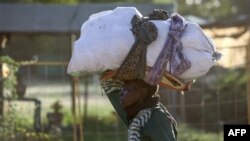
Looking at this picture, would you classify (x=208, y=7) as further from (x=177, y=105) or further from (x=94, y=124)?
(x=177, y=105)

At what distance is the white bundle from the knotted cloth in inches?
1.0

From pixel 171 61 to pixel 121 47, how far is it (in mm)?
291

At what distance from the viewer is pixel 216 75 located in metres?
14.9

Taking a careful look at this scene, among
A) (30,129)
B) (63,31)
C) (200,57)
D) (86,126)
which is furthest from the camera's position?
(86,126)

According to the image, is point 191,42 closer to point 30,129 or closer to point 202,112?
point 30,129

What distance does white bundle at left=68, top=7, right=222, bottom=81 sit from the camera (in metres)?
3.77

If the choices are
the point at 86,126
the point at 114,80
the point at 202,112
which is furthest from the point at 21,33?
the point at 114,80

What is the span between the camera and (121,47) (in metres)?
3.76

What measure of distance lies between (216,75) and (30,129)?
6.35m

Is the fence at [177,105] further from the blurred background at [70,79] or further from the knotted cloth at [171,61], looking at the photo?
the knotted cloth at [171,61]

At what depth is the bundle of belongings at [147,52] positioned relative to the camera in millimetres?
3764
